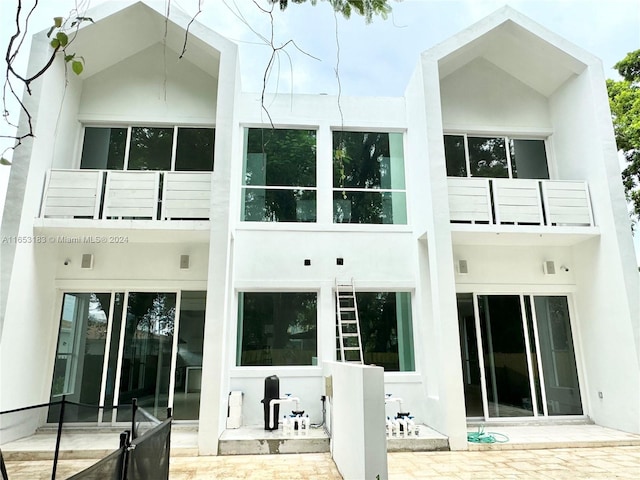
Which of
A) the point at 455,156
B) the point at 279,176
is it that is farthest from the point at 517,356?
the point at 279,176

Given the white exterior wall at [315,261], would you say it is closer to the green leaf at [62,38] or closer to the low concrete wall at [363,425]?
the low concrete wall at [363,425]

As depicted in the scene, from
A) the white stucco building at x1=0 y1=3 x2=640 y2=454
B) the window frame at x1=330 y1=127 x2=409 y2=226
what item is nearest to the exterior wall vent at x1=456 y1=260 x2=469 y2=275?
the white stucco building at x1=0 y1=3 x2=640 y2=454

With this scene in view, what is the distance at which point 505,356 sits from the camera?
26.7ft

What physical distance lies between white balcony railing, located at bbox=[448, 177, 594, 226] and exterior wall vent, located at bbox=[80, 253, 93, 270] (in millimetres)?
6627

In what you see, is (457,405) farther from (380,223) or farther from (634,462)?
(380,223)

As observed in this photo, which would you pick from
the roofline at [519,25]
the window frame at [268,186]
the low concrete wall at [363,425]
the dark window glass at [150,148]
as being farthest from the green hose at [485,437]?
the dark window glass at [150,148]

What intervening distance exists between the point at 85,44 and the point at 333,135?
4.90m

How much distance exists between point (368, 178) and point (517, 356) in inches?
177

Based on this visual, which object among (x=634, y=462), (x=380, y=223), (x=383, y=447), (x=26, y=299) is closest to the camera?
(x=383, y=447)

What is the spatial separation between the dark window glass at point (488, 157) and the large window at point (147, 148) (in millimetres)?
5394

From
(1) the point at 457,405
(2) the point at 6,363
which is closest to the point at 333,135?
(1) the point at 457,405

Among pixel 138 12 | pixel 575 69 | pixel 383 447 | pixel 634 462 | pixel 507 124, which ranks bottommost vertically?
pixel 634 462

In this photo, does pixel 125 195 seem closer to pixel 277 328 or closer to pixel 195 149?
pixel 195 149

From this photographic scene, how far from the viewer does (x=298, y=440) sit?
6.37 meters
